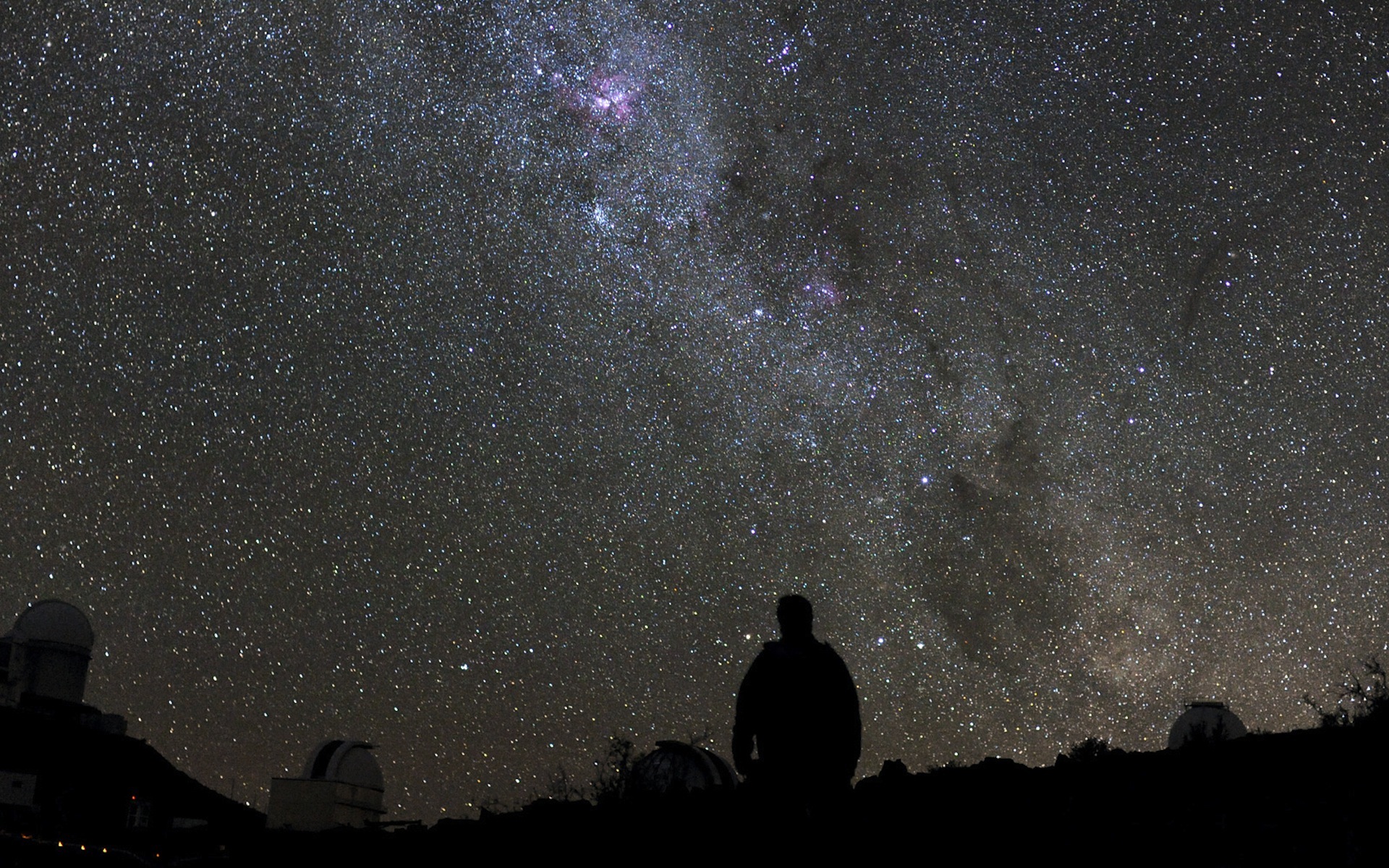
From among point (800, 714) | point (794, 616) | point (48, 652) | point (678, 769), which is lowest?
point (800, 714)

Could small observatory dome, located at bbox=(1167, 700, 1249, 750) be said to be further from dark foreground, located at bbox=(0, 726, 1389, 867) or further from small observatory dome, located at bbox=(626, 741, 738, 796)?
dark foreground, located at bbox=(0, 726, 1389, 867)

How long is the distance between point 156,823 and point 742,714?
85.8ft

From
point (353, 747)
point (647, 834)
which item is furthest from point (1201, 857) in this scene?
point (353, 747)

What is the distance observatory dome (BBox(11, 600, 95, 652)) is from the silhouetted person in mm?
25381

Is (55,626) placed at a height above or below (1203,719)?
above

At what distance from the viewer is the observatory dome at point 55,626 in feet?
89.1

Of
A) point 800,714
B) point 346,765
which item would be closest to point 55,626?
point 346,765

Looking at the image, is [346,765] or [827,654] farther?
[346,765]

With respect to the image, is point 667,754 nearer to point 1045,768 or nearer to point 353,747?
point 353,747

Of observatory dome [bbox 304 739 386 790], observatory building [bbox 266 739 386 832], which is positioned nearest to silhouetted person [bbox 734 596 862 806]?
observatory building [bbox 266 739 386 832]

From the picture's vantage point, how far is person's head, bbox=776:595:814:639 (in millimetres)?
5879

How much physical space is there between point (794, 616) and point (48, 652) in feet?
85.1

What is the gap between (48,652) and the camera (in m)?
27.2

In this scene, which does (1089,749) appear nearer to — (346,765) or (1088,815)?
(1088,815)
